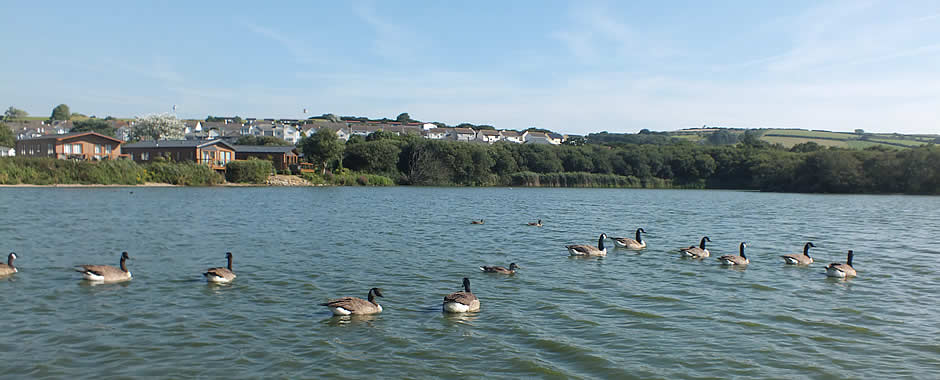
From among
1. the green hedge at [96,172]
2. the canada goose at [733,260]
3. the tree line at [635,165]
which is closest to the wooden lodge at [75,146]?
the green hedge at [96,172]

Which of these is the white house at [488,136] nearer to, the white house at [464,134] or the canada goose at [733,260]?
the white house at [464,134]

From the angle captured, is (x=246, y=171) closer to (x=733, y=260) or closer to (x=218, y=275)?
(x=218, y=275)

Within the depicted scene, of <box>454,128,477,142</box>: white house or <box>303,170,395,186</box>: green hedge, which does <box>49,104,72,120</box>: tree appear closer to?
<box>454,128,477,142</box>: white house

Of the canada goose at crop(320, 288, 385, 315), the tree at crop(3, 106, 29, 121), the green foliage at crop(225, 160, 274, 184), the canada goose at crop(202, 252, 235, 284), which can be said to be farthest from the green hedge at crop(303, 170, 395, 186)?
the tree at crop(3, 106, 29, 121)

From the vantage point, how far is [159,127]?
100062mm

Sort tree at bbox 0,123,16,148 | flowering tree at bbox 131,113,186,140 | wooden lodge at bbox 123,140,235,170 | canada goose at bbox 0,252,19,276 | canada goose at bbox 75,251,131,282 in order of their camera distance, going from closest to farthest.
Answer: canada goose at bbox 75,251,131,282 < canada goose at bbox 0,252,19,276 < wooden lodge at bbox 123,140,235,170 < tree at bbox 0,123,16,148 < flowering tree at bbox 131,113,186,140

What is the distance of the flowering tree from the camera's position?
100m

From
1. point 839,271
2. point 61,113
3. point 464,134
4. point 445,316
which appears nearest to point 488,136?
point 464,134

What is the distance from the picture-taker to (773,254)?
20.9 m

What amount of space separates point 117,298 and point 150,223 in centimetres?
1572

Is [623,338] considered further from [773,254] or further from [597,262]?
[773,254]

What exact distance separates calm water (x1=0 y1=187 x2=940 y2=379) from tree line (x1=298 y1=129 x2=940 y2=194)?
201 ft

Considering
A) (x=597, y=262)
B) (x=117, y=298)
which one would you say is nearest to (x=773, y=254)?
(x=597, y=262)

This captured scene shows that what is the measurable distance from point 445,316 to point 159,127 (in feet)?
341
